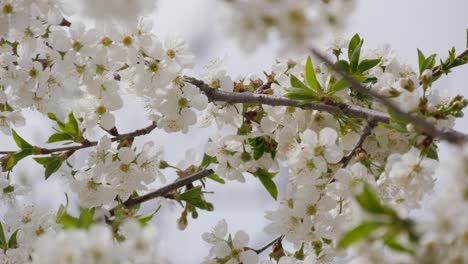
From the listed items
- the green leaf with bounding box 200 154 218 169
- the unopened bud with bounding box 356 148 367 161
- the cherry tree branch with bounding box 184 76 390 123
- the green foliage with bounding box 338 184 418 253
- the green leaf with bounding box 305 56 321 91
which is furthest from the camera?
the green leaf with bounding box 200 154 218 169

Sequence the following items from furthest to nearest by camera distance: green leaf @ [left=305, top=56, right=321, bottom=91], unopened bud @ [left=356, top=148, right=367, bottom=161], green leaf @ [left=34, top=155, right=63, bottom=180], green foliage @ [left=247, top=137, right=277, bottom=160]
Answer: green leaf @ [left=34, top=155, right=63, bottom=180] < green foliage @ [left=247, top=137, right=277, bottom=160] < green leaf @ [left=305, top=56, right=321, bottom=91] < unopened bud @ [left=356, top=148, right=367, bottom=161]

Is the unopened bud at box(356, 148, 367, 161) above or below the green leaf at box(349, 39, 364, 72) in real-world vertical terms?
below

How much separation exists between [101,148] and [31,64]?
44cm

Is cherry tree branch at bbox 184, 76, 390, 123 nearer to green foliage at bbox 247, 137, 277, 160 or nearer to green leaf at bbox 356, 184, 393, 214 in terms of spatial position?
green foliage at bbox 247, 137, 277, 160

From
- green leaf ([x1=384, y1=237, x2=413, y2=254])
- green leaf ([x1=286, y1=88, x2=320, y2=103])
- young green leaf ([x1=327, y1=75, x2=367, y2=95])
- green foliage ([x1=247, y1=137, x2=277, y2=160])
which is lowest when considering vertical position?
green foliage ([x1=247, y1=137, x2=277, y2=160])

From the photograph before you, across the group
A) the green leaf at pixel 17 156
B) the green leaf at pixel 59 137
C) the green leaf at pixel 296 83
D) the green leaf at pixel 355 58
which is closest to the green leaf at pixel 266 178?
the green leaf at pixel 296 83

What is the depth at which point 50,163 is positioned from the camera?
2.77 metres

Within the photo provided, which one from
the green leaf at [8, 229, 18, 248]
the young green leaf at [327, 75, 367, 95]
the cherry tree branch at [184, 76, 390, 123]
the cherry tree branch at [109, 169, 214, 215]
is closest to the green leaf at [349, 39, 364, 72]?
the young green leaf at [327, 75, 367, 95]

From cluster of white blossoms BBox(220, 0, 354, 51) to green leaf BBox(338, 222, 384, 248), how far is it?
17.0 inches

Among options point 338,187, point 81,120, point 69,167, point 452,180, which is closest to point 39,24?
point 81,120

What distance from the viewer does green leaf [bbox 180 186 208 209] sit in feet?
9.23

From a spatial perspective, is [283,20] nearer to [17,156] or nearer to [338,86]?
[338,86]

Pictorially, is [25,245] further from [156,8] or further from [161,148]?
[156,8]

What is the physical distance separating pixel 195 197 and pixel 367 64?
3.02 feet
